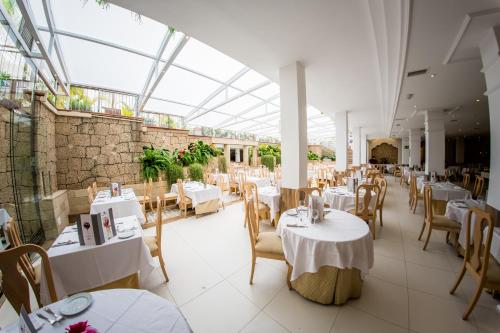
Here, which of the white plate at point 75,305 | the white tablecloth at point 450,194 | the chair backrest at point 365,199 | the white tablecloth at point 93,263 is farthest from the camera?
the white tablecloth at point 450,194

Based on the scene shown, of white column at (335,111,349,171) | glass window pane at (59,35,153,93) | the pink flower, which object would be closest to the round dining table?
the pink flower

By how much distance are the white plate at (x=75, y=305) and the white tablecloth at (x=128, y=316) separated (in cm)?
2

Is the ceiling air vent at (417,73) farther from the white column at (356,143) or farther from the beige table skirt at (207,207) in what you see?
the white column at (356,143)

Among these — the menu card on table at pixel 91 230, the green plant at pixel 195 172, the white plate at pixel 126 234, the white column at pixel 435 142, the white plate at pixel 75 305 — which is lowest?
the white plate at pixel 75 305

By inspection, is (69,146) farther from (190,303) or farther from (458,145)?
(458,145)

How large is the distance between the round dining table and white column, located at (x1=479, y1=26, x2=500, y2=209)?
204cm

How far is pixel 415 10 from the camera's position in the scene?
6.61 ft

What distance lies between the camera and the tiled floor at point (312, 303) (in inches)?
65.4

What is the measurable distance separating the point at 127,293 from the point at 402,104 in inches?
293

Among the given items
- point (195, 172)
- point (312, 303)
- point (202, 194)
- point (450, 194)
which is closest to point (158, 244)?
point (312, 303)

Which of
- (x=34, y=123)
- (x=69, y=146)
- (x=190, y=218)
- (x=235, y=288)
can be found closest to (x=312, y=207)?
(x=235, y=288)

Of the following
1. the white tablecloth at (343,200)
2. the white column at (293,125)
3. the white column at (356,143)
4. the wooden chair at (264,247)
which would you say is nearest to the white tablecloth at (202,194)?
the white column at (293,125)

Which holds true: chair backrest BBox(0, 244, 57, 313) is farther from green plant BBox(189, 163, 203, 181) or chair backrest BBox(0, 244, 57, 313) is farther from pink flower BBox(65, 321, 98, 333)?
green plant BBox(189, 163, 203, 181)

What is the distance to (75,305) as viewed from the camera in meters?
1.04
